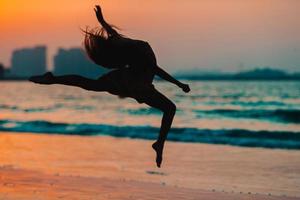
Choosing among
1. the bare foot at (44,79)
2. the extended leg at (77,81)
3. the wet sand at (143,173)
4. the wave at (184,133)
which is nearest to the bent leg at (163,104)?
the extended leg at (77,81)

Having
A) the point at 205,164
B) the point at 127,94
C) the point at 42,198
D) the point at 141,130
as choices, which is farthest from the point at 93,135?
the point at 127,94

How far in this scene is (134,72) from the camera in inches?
348

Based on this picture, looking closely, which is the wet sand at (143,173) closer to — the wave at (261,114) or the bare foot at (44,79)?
the bare foot at (44,79)

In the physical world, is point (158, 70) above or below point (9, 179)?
above

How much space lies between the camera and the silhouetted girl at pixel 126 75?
8.73 meters

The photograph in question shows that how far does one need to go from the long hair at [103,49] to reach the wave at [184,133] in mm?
15660

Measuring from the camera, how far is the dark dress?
870 centimetres

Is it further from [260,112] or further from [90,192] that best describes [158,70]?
[260,112]

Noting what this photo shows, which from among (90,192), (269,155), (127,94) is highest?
(127,94)

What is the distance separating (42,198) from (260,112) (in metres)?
30.9

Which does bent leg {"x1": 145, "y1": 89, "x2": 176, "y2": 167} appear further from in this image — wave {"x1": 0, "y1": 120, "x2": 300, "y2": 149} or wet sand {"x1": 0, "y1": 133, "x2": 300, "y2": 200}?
wave {"x1": 0, "y1": 120, "x2": 300, "y2": 149}

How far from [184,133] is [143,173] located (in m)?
13.3

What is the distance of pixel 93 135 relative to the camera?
2922 centimetres

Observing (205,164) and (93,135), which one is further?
(93,135)
